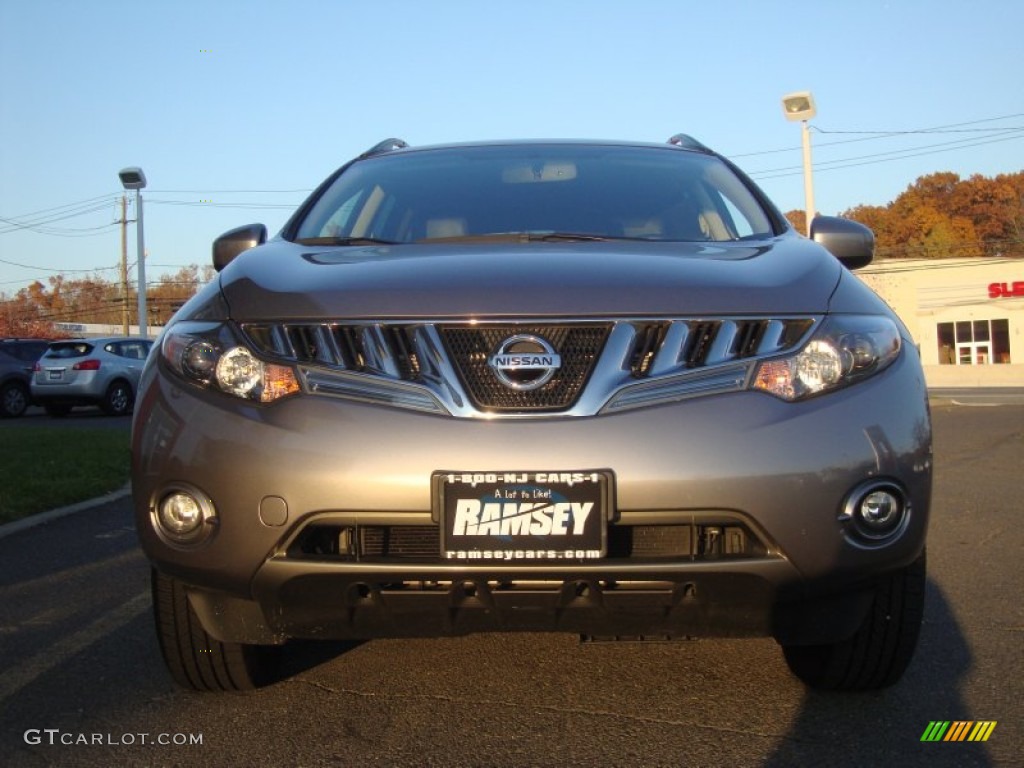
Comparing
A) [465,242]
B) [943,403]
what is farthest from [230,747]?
[943,403]

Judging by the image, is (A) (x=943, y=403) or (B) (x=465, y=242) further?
(A) (x=943, y=403)

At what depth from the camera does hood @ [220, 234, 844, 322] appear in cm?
256

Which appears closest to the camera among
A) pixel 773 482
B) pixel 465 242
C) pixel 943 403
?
pixel 773 482

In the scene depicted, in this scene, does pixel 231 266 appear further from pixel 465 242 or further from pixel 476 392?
pixel 476 392

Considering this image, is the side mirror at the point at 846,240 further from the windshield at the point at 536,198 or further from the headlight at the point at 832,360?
the headlight at the point at 832,360

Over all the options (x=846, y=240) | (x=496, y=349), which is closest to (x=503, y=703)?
(x=496, y=349)

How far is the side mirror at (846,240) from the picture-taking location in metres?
3.56

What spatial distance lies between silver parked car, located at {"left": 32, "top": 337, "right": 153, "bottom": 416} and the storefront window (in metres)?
41.4

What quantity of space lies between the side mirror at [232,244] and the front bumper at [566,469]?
1.15 metres

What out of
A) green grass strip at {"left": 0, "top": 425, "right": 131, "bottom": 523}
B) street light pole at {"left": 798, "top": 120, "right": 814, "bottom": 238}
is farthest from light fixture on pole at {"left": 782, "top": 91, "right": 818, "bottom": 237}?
green grass strip at {"left": 0, "top": 425, "right": 131, "bottom": 523}

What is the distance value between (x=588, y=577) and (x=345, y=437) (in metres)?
0.63

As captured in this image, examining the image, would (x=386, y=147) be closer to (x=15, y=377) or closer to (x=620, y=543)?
(x=620, y=543)

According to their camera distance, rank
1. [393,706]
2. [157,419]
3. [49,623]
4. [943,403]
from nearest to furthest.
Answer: [157,419] < [393,706] < [49,623] < [943,403]

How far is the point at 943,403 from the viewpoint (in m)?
22.4
